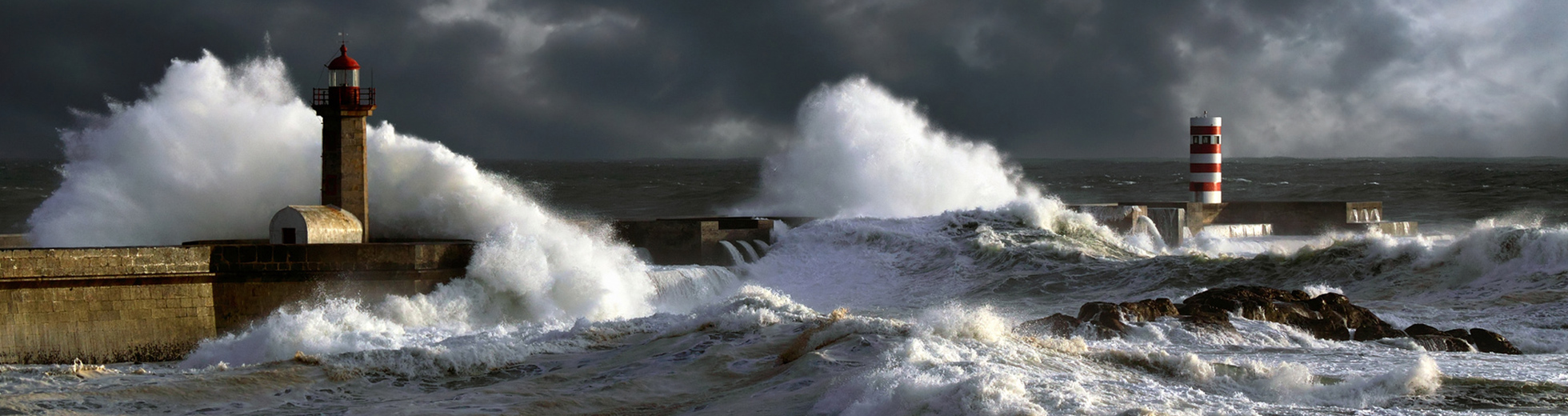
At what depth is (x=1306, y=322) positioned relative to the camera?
890 cm

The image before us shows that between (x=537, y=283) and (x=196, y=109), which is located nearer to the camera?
(x=537, y=283)

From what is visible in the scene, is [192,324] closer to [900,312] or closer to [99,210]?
→ [99,210]

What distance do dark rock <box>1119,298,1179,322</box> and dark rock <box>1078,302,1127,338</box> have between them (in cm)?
7

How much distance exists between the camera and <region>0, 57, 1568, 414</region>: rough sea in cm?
649

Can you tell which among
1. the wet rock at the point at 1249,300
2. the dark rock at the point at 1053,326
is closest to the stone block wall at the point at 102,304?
the dark rock at the point at 1053,326

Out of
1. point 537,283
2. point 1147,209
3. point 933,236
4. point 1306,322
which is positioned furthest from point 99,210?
point 1147,209

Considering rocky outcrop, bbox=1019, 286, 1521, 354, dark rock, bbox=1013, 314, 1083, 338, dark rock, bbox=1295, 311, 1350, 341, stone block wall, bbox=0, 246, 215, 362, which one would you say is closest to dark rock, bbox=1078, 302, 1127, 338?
rocky outcrop, bbox=1019, 286, 1521, 354

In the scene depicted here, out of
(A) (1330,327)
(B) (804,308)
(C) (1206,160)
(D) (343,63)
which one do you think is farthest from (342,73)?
(C) (1206,160)

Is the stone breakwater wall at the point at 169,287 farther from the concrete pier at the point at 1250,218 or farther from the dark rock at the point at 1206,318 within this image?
the concrete pier at the point at 1250,218

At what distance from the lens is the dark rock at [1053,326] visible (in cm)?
863

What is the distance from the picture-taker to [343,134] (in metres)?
11.3

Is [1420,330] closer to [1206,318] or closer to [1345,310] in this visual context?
[1345,310]

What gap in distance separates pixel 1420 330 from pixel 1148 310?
1.72m

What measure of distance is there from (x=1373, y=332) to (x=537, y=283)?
250 inches
